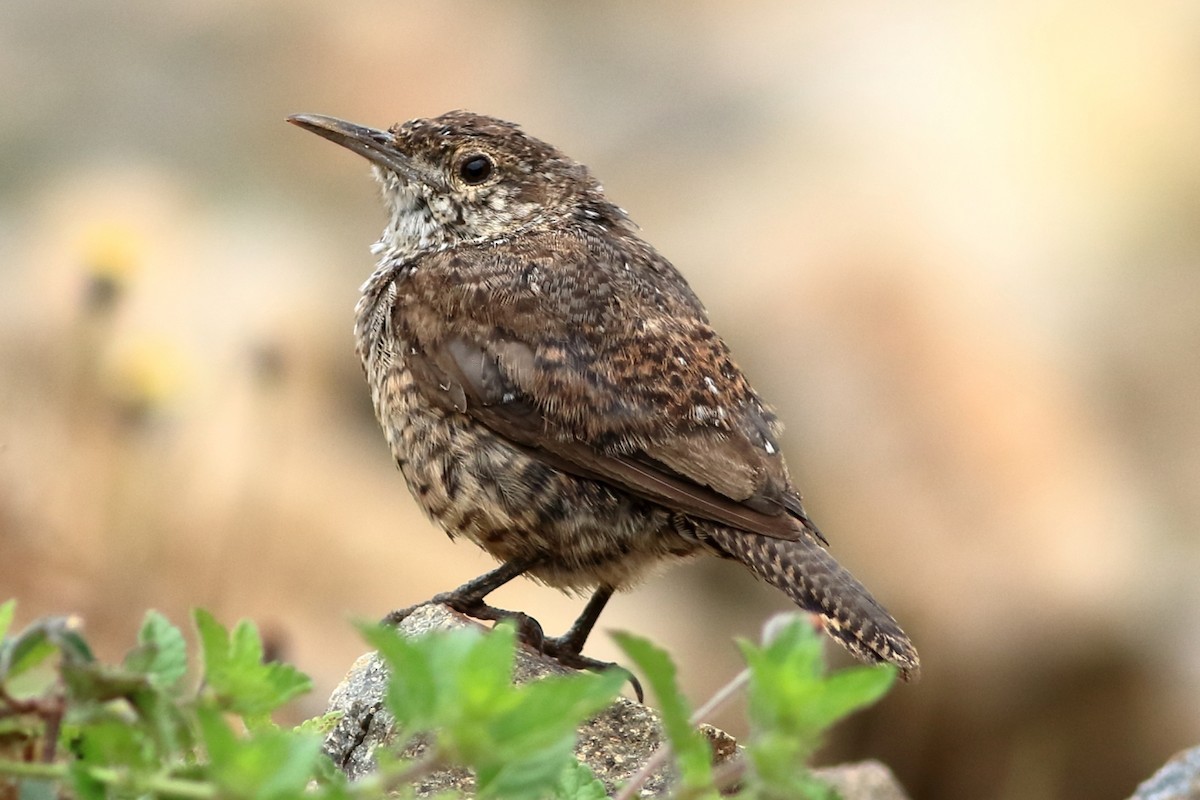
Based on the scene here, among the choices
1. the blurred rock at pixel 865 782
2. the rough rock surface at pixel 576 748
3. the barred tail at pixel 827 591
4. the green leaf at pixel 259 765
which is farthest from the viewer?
the barred tail at pixel 827 591

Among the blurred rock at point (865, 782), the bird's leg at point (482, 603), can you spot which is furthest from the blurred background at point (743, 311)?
the blurred rock at point (865, 782)

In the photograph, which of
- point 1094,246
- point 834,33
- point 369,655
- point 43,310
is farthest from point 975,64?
point 369,655

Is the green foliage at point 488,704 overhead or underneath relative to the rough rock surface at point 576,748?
overhead

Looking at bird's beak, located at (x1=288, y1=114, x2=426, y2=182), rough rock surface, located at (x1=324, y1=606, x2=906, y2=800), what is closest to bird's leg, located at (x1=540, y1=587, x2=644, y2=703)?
rough rock surface, located at (x1=324, y1=606, x2=906, y2=800)

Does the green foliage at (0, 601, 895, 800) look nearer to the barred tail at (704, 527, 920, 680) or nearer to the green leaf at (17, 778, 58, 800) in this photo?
the green leaf at (17, 778, 58, 800)

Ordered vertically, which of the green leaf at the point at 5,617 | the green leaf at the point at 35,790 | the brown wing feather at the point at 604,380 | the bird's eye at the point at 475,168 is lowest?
the green leaf at the point at 35,790

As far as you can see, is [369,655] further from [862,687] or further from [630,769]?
[862,687]

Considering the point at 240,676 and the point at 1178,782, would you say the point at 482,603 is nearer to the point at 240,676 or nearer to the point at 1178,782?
the point at 1178,782

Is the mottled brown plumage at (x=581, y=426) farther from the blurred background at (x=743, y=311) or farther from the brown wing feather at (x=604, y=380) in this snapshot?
the blurred background at (x=743, y=311)
